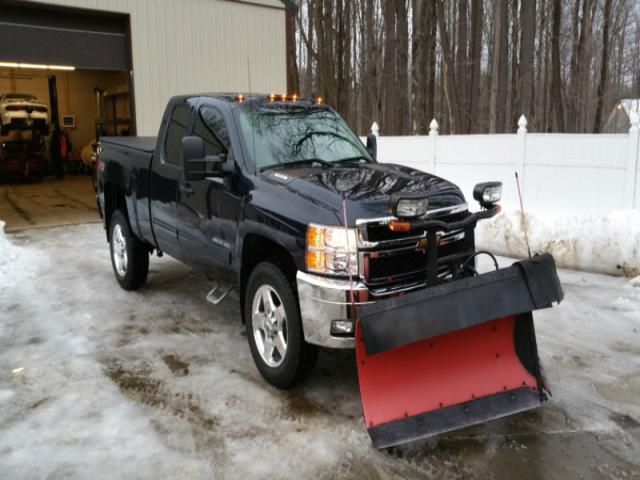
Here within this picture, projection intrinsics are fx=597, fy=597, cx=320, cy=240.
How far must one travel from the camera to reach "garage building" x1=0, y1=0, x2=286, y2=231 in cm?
1218

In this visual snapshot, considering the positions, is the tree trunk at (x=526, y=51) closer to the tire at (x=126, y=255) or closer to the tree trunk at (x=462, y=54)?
the tree trunk at (x=462, y=54)

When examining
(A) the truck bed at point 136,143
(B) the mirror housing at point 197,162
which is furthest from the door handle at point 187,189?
(A) the truck bed at point 136,143

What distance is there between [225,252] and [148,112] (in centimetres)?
941

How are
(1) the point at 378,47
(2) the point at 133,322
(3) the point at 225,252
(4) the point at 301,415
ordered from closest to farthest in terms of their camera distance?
(4) the point at 301,415 → (3) the point at 225,252 → (2) the point at 133,322 → (1) the point at 378,47

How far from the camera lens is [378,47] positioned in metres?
30.6

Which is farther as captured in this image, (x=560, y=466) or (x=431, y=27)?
(x=431, y=27)

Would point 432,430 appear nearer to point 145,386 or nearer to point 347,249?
point 347,249

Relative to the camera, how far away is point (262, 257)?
4711 millimetres

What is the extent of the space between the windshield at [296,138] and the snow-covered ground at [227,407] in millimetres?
1749

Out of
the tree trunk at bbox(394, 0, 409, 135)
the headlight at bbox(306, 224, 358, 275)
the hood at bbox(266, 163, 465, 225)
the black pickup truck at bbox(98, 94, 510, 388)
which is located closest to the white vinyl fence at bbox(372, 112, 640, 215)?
the black pickup truck at bbox(98, 94, 510, 388)

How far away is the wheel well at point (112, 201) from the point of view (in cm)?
732

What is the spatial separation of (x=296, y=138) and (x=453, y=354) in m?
2.38

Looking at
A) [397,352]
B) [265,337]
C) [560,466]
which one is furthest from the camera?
[265,337]

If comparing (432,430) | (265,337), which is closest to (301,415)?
(265,337)
